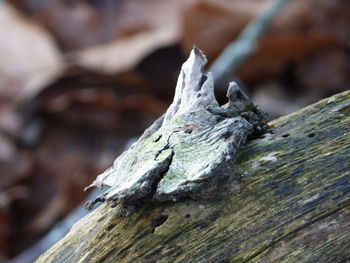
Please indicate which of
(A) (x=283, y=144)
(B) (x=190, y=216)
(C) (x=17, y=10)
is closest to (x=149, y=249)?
(B) (x=190, y=216)

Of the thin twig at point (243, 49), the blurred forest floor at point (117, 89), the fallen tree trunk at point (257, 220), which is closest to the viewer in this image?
the fallen tree trunk at point (257, 220)

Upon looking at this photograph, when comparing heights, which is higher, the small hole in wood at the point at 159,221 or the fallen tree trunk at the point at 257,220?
the small hole in wood at the point at 159,221

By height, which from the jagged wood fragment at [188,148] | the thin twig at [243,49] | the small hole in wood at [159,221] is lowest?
the small hole in wood at [159,221]

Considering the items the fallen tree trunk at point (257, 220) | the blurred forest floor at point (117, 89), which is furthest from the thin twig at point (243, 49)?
the fallen tree trunk at point (257, 220)

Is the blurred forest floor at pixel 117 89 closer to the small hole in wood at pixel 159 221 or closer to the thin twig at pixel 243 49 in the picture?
the thin twig at pixel 243 49

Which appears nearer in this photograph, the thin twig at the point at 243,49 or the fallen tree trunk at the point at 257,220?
the fallen tree trunk at the point at 257,220

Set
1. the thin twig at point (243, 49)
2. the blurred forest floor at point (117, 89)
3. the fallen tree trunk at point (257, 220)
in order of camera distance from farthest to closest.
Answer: the blurred forest floor at point (117, 89) → the thin twig at point (243, 49) → the fallen tree trunk at point (257, 220)
